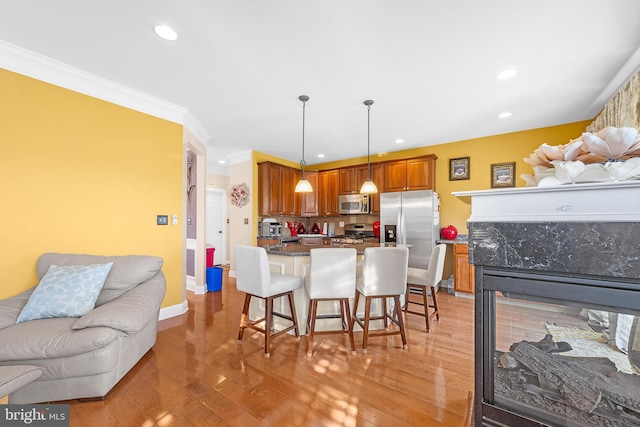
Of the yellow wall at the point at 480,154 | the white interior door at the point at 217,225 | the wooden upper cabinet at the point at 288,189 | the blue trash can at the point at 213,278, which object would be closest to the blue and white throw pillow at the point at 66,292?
the blue trash can at the point at 213,278

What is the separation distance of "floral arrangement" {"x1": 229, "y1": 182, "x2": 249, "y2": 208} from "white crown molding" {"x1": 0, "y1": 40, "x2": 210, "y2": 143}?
194 cm

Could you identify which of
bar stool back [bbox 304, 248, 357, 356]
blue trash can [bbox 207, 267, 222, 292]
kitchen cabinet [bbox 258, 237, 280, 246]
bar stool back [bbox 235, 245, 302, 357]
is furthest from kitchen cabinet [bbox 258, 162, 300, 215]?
bar stool back [bbox 304, 248, 357, 356]

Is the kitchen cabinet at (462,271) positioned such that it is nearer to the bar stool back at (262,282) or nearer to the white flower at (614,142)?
the bar stool back at (262,282)

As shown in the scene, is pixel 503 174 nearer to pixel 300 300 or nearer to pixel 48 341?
pixel 300 300

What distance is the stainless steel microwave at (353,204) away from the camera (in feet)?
17.6

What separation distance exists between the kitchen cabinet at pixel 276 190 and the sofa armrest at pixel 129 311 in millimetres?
3056

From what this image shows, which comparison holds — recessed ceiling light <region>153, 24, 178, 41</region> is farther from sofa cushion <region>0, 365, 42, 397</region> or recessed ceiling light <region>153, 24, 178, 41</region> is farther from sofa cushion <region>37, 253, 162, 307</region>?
sofa cushion <region>0, 365, 42, 397</region>

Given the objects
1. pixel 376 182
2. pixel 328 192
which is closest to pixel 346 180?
pixel 328 192

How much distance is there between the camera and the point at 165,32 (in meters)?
1.98

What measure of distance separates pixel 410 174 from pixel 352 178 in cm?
125

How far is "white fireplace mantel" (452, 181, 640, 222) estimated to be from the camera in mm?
754

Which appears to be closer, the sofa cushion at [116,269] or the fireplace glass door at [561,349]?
the fireplace glass door at [561,349]

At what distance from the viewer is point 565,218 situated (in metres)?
0.84

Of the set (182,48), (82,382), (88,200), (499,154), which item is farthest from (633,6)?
(88,200)
